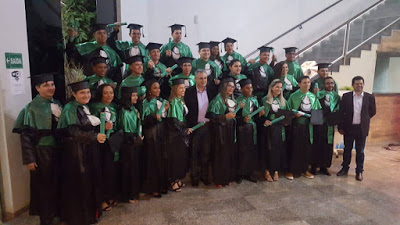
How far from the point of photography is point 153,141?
11.8ft

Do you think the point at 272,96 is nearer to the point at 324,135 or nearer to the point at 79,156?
the point at 324,135

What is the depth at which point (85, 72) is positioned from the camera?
386 centimetres

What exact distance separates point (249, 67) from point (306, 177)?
6.04 feet

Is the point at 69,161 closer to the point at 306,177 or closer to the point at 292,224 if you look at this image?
the point at 292,224

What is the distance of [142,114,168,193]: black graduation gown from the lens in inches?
141

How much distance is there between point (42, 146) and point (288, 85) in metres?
3.27

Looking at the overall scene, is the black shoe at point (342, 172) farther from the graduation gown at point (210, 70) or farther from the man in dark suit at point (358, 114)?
the graduation gown at point (210, 70)

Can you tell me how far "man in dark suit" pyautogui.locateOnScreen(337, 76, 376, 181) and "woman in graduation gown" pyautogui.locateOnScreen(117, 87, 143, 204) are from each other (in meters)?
2.93

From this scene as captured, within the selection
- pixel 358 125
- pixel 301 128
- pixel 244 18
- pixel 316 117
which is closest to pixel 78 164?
pixel 301 128

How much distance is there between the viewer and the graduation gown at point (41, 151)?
286 centimetres

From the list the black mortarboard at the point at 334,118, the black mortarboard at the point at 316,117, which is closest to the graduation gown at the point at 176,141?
the black mortarboard at the point at 316,117

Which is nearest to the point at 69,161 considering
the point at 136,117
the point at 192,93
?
the point at 136,117

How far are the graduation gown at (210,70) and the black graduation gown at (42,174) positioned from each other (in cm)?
208

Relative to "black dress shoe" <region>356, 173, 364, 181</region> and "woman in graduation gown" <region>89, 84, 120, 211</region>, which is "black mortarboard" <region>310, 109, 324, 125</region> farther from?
"woman in graduation gown" <region>89, 84, 120, 211</region>
